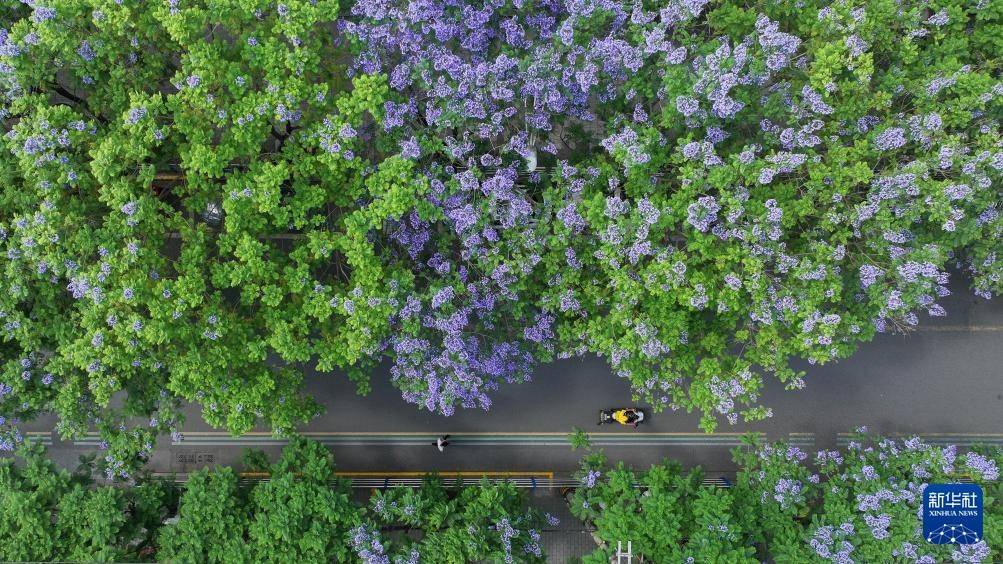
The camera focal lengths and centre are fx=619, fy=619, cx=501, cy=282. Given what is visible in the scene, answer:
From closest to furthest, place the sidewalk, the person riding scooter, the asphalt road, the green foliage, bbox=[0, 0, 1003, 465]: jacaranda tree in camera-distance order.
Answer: bbox=[0, 0, 1003, 465]: jacaranda tree
the green foliage
the sidewalk
the person riding scooter
the asphalt road

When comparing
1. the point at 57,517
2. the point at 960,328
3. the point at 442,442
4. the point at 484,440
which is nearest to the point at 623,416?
the point at 484,440

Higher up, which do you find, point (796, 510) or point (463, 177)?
point (463, 177)

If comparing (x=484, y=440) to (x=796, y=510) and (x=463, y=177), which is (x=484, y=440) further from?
(x=463, y=177)

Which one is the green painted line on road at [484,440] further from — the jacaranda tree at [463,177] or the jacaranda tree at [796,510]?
the jacaranda tree at [463,177]

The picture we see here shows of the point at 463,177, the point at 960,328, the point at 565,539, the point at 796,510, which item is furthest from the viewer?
the point at 960,328

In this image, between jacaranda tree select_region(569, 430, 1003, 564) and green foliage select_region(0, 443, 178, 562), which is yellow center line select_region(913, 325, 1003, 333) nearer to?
jacaranda tree select_region(569, 430, 1003, 564)

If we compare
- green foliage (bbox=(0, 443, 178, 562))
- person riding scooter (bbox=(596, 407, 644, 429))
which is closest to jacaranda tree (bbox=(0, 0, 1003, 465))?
green foliage (bbox=(0, 443, 178, 562))
